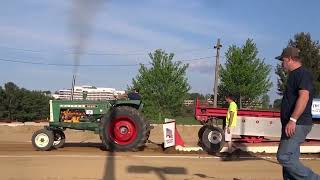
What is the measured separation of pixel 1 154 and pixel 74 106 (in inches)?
123

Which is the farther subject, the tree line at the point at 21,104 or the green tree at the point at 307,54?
the tree line at the point at 21,104

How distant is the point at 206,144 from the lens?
1792 cm

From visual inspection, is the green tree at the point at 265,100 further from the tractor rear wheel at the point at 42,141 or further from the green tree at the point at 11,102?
the green tree at the point at 11,102

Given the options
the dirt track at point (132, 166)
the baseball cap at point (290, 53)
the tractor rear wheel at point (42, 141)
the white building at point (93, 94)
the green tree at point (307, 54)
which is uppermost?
the green tree at point (307, 54)

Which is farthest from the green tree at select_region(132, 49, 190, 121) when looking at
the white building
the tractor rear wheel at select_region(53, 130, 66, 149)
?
the tractor rear wheel at select_region(53, 130, 66, 149)

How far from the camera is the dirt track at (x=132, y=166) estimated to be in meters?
11.4

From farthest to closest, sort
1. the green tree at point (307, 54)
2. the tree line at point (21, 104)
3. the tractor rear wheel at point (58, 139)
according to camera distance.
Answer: the tree line at point (21, 104)
the green tree at point (307, 54)
the tractor rear wheel at point (58, 139)

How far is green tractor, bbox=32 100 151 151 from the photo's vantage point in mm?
17438

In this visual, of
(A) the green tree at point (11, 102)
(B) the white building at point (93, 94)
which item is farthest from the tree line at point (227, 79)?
(A) the green tree at point (11, 102)

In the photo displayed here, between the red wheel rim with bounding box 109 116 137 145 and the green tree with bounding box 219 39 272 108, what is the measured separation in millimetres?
31257

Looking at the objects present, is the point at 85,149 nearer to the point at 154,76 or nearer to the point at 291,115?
the point at 291,115

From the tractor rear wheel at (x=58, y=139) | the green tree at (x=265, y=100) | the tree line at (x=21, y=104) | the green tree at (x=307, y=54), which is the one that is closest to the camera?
the tractor rear wheel at (x=58, y=139)

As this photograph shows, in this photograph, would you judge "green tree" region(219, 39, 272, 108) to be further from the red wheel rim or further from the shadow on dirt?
the shadow on dirt

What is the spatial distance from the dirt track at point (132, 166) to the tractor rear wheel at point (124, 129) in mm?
457
